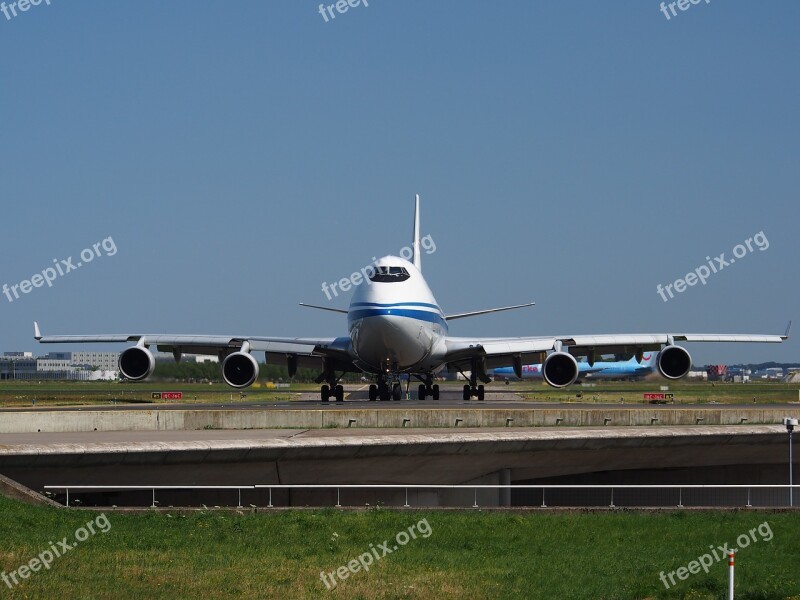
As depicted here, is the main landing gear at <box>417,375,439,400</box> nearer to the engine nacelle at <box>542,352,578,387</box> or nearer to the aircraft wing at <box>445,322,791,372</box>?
the aircraft wing at <box>445,322,791,372</box>

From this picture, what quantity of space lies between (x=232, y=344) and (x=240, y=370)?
219cm

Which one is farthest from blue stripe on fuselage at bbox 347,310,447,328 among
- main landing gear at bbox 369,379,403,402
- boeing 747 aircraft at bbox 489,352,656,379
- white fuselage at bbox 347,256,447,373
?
boeing 747 aircraft at bbox 489,352,656,379

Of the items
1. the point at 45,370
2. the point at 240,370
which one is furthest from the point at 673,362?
the point at 45,370

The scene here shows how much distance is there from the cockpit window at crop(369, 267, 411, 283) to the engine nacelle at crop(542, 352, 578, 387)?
7.25m

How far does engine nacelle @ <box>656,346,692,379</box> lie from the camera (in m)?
47.4

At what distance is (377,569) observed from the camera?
18344mm

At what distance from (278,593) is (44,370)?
423 ft

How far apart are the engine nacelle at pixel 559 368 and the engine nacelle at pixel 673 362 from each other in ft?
11.7

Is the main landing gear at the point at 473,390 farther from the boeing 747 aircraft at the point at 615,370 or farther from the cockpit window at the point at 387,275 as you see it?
the boeing 747 aircraft at the point at 615,370

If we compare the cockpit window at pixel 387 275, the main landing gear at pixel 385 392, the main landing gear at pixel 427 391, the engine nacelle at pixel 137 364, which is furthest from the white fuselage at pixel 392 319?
the engine nacelle at pixel 137 364

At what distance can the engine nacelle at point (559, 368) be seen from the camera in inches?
1849

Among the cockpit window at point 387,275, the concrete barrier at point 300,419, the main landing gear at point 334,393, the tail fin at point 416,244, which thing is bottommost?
the concrete barrier at point 300,419

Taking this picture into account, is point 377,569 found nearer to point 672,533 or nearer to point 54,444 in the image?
point 672,533

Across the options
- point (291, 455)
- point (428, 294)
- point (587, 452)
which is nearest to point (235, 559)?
point (291, 455)
